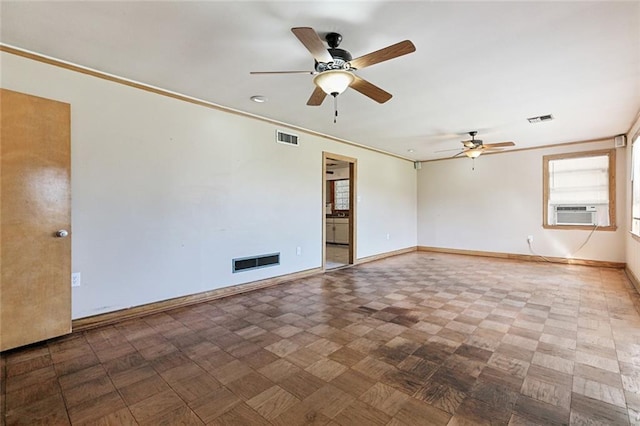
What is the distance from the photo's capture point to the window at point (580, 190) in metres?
5.62

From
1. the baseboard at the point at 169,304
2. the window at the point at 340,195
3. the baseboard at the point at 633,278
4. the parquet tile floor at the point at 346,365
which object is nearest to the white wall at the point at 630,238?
the baseboard at the point at 633,278

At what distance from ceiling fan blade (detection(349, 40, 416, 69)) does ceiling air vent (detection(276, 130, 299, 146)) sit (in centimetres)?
245

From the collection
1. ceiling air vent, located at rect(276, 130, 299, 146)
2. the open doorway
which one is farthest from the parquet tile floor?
the open doorway

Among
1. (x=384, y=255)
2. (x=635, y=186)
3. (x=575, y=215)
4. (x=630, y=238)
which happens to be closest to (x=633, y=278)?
(x=630, y=238)

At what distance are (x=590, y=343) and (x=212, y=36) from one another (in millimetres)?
3996

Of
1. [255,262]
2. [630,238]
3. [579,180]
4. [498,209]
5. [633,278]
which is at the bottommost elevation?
[633,278]

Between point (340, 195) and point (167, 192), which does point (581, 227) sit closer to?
point (340, 195)

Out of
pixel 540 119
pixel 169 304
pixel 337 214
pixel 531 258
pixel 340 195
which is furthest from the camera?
pixel 340 195

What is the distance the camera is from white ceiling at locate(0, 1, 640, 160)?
2023 mm

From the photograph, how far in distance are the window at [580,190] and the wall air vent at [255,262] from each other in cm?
576

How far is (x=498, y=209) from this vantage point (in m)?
6.88

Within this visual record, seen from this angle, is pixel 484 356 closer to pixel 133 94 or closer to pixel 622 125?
pixel 133 94

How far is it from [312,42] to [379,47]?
77cm

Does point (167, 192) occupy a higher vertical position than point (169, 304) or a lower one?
higher
